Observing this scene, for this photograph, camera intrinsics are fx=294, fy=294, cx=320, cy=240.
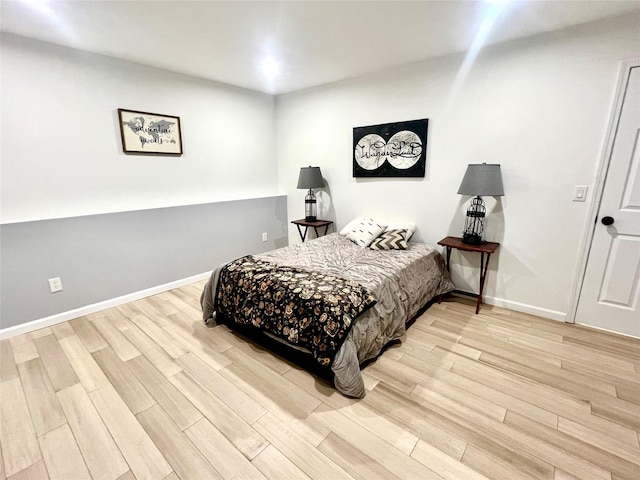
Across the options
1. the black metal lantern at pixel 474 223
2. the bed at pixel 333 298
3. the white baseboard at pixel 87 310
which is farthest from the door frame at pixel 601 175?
the white baseboard at pixel 87 310

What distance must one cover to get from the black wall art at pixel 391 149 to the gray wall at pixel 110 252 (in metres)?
1.56

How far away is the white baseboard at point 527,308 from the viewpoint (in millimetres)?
2574

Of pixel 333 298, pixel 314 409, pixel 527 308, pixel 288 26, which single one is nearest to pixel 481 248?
pixel 527 308

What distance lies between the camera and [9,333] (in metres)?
2.37

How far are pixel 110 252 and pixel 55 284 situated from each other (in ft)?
1.55

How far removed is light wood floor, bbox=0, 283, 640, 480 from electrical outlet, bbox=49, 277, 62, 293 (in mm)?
357

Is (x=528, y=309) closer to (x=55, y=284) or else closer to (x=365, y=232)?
(x=365, y=232)

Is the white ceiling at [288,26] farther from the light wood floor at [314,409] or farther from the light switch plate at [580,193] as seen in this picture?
the light wood floor at [314,409]

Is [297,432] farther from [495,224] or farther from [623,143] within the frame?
[623,143]

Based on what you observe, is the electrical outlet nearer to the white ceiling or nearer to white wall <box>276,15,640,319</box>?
the white ceiling

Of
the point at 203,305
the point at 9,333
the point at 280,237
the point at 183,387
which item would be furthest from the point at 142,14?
the point at 280,237

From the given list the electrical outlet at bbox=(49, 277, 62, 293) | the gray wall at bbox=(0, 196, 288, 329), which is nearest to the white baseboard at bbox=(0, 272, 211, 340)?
the gray wall at bbox=(0, 196, 288, 329)

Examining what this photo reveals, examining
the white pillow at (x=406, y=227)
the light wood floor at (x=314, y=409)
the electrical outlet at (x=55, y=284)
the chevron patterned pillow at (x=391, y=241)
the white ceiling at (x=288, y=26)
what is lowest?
the light wood floor at (x=314, y=409)

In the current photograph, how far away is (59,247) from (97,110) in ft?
4.15
